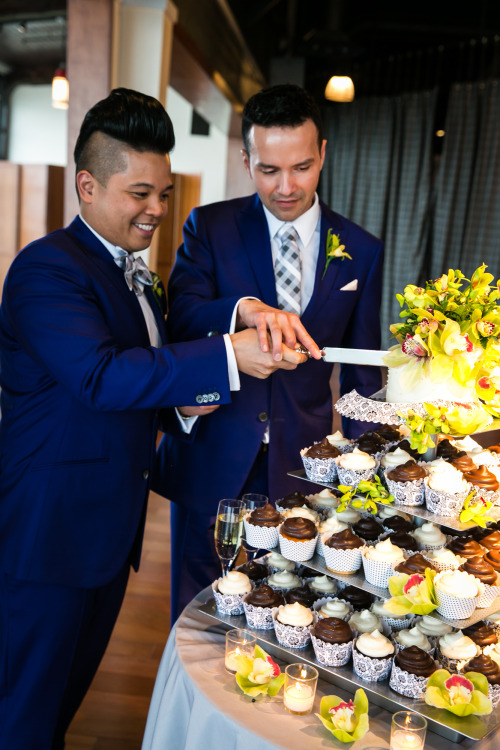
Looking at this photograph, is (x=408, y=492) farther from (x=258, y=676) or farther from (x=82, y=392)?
(x=82, y=392)

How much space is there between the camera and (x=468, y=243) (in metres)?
8.02

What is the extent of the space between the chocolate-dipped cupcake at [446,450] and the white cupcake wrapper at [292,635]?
0.52 metres

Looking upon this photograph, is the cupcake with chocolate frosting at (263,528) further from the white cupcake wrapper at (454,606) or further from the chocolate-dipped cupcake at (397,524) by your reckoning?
the white cupcake wrapper at (454,606)

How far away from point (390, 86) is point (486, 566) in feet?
27.7

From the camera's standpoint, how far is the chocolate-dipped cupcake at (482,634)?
1490 millimetres

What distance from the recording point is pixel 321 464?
5.60 ft

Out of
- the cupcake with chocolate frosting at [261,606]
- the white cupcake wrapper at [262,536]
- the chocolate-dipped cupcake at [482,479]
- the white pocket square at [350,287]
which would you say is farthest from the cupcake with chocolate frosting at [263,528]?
the white pocket square at [350,287]

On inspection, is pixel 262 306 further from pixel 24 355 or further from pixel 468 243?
pixel 468 243

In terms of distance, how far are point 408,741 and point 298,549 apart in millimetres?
456

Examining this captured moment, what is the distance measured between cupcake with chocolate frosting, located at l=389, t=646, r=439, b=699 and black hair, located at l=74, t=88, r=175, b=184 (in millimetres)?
1266

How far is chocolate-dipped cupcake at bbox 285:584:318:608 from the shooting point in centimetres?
163

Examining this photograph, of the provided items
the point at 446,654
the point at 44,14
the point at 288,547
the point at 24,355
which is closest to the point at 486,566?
the point at 446,654

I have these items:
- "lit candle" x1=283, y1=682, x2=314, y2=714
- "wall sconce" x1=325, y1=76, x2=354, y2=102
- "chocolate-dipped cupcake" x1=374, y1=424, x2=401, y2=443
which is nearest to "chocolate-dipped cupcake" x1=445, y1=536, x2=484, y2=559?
"chocolate-dipped cupcake" x1=374, y1=424, x2=401, y2=443

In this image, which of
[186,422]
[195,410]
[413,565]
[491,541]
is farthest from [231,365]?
[491,541]
